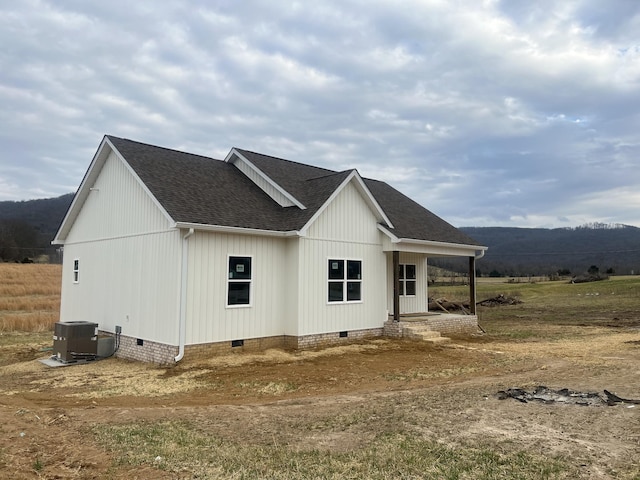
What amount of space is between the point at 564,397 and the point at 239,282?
8.49 metres

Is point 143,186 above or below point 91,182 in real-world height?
below

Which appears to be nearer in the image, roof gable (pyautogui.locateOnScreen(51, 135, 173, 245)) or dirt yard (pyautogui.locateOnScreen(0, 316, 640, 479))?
dirt yard (pyautogui.locateOnScreen(0, 316, 640, 479))

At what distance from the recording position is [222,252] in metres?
13.5

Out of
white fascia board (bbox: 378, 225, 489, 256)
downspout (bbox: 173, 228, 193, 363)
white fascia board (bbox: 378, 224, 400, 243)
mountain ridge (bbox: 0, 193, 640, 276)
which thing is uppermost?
mountain ridge (bbox: 0, 193, 640, 276)

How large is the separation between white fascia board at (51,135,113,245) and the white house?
4 cm

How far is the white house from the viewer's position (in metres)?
13.0

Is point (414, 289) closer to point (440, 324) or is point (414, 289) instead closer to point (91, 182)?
point (440, 324)

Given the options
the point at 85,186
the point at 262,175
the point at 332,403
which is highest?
the point at 262,175

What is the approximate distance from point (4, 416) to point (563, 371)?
35.9 ft

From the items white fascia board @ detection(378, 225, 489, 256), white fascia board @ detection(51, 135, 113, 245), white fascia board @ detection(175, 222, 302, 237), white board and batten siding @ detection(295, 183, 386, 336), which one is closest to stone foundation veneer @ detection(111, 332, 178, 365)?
white fascia board @ detection(175, 222, 302, 237)

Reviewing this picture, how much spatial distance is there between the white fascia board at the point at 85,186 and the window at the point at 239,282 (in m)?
5.56

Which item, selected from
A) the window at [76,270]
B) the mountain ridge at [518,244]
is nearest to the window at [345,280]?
the window at [76,270]

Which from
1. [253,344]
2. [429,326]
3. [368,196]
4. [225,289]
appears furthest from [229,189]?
[429,326]

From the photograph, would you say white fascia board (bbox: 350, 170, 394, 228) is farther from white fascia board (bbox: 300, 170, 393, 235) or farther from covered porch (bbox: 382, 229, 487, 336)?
covered porch (bbox: 382, 229, 487, 336)
